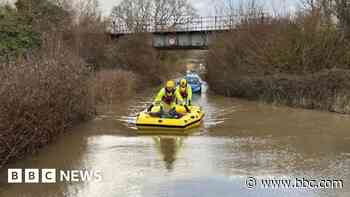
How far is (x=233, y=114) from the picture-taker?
2027 cm

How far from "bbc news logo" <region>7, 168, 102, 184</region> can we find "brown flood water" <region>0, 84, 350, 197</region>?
0.21m

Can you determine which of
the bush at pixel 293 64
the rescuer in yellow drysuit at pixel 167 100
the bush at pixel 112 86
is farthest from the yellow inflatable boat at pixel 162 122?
the bush at pixel 293 64

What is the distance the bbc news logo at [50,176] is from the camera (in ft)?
29.9

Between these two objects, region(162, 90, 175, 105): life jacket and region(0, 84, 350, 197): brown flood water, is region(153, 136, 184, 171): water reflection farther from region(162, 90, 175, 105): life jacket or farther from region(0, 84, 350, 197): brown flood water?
region(162, 90, 175, 105): life jacket

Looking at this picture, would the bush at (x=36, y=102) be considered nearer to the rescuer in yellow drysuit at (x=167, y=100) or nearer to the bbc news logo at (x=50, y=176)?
the bbc news logo at (x=50, y=176)

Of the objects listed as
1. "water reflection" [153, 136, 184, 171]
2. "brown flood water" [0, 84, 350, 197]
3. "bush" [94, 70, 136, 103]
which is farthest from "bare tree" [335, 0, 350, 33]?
"water reflection" [153, 136, 184, 171]

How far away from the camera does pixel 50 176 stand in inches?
370

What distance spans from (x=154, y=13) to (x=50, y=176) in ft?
149

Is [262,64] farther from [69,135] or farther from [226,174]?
[226,174]

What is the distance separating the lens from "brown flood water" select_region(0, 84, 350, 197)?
334 inches

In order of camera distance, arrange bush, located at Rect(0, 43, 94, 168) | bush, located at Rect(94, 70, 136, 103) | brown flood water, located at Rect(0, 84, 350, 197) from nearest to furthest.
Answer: brown flood water, located at Rect(0, 84, 350, 197)
bush, located at Rect(0, 43, 94, 168)
bush, located at Rect(94, 70, 136, 103)

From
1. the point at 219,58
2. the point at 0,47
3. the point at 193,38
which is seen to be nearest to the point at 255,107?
the point at 219,58

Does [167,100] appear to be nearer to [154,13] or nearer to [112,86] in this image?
[112,86]

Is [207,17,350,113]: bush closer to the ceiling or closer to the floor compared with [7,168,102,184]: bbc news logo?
closer to the ceiling
